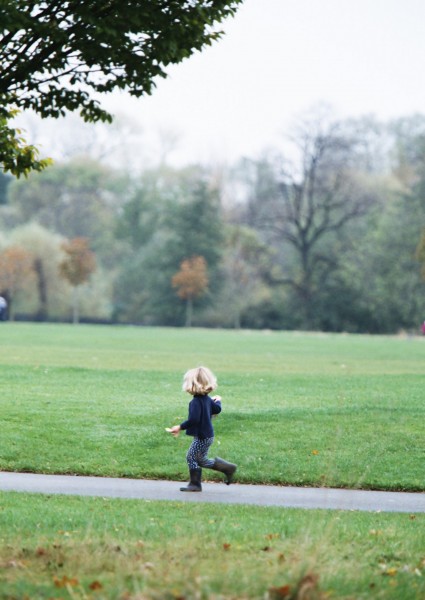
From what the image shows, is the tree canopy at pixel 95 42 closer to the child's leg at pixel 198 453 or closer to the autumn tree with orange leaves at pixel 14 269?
the child's leg at pixel 198 453

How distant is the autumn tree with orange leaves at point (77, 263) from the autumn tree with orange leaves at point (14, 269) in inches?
140

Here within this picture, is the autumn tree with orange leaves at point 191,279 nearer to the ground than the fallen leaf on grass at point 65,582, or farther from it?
farther from it

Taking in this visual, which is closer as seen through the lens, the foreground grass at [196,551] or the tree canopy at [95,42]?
the foreground grass at [196,551]

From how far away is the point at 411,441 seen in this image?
15.0 metres

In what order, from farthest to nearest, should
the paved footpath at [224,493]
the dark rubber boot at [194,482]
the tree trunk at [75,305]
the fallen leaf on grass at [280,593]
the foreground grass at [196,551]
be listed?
the tree trunk at [75,305], the dark rubber boot at [194,482], the paved footpath at [224,493], the foreground grass at [196,551], the fallen leaf on grass at [280,593]

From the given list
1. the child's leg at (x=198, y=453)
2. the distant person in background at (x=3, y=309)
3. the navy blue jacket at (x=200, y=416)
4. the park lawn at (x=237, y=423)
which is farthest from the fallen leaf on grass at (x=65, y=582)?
Answer: the distant person in background at (x=3, y=309)

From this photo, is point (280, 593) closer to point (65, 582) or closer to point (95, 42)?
point (65, 582)

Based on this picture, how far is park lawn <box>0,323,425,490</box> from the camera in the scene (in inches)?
521

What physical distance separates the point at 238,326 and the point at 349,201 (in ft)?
43.5

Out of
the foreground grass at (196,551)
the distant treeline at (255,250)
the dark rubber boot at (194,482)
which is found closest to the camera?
the foreground grass at (196,551)

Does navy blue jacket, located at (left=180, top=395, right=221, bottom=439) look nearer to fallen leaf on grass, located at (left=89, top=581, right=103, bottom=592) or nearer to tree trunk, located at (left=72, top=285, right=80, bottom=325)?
fallen leaf on grass, located at (left=89, top=581, right=103, bottom=592)

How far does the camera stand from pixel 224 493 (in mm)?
11641

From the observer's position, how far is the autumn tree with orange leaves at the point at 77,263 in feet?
262

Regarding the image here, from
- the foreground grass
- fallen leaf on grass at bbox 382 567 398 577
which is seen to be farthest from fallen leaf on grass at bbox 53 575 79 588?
fallen leaf on grass at bbox 382 567 398 577
